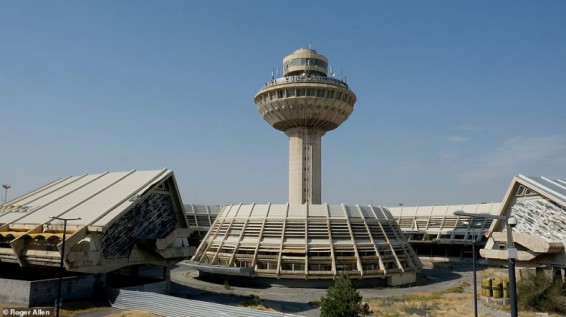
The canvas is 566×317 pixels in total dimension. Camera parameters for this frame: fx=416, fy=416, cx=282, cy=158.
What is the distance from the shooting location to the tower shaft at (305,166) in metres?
72.5

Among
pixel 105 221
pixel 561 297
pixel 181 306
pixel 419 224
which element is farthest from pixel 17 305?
pixel 419 224

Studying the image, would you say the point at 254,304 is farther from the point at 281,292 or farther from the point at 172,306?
the point at 172,306

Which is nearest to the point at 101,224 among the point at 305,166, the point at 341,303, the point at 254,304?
the point at 254,304

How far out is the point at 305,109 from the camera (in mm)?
70438

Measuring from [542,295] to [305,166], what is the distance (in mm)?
42046

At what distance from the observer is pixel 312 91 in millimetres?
70062

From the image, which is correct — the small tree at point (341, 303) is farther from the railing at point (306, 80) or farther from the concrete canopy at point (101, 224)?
the railing at point (306, 80)

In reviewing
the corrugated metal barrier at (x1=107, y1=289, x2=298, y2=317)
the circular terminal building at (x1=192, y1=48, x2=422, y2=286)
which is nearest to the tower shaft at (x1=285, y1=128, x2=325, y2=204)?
the circular terminal building at (x1=192, y1=48, x2=422, y2=286)

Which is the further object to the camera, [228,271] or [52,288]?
[228,271]

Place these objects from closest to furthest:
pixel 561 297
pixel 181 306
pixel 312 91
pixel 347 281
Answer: pixel 347 281 → pixel 181 306 → pixel 561 297 → pixel 312 91

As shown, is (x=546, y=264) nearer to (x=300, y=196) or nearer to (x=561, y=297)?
(x=561, y=297)

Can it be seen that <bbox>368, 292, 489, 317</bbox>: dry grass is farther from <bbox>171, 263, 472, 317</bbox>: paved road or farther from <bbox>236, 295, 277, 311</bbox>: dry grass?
<bbox>236, 295, 277, 311</bbox>: dry grass

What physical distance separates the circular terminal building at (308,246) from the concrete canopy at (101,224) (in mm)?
10609

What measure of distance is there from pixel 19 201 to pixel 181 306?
27411mm
